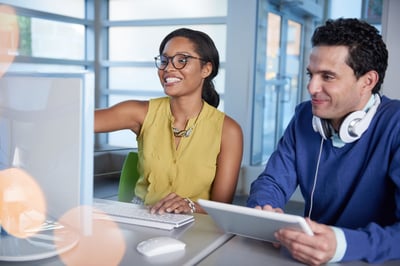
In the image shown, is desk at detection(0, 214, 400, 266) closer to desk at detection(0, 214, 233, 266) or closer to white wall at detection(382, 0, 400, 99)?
desk at detection(0, 214, 233, 266)

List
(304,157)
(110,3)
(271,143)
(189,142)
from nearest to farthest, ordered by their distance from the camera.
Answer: (304,157) < (189,142) < (271,143) < (110,3)

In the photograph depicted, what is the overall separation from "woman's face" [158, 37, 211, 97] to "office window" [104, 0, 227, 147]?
3.82 meters

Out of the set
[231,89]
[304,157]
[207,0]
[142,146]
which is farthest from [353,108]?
[207,0]

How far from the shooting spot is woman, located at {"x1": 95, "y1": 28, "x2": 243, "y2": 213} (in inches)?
74.5

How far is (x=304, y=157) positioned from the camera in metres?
1.58

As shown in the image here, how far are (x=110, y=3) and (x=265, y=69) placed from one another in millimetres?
2831

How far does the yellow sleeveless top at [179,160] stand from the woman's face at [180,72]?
13 centimetres

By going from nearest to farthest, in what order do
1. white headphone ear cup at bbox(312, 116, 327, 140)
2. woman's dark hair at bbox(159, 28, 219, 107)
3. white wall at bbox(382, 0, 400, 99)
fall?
white headphone ear cup at bbox(312, 116, 327, 140), woman's dark hair at bbox(159, 28, 219, 107), white wall at bbox(382, 0, 400, 99)

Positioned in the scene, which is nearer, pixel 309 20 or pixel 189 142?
pixel 189 142

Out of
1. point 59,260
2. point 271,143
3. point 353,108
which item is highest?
point 353,108

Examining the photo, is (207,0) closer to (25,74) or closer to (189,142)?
(189,142)

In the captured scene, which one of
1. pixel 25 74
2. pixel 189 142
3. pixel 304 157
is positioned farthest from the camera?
pixel 189 142

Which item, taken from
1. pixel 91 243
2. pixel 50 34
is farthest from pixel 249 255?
pixel 50 34

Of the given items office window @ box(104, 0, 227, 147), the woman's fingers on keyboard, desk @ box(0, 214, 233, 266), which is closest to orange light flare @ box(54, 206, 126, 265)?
desk @ box(0, 214, 233, 266)
